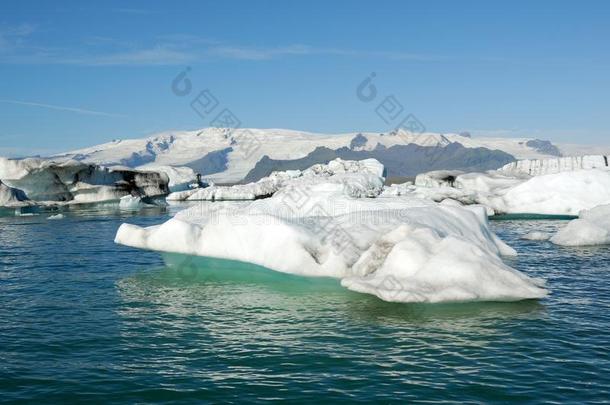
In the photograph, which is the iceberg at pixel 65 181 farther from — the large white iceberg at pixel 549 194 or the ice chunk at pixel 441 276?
the ice chunk at pixel 441 276

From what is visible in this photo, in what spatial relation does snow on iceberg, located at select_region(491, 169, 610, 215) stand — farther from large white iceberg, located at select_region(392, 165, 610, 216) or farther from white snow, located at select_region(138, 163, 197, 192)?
white snow, located at select_region(138, 163, 197, 192)

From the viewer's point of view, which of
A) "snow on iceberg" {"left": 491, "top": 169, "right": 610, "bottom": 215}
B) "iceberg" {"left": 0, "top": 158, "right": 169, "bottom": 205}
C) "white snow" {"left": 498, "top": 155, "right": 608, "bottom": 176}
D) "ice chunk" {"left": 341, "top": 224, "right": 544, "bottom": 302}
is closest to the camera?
"ice chunk" {"left": 341, "top": 224, "right": 544, "bottom": 302}

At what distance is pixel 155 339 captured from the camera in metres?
13.8

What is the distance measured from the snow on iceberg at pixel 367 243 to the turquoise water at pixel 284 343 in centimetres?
62

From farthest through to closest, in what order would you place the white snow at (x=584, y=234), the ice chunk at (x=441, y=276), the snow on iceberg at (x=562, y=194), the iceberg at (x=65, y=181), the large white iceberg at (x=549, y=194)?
the iceberg at (x=65, y=181) < the large white iceberg at (x=549, y=194) < the snow on iceberg at (x=562, y=194) < the white snow at (x=584, y=234) < the ice chunk at (x=441, y=276)

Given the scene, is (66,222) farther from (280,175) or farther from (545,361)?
(280,175)

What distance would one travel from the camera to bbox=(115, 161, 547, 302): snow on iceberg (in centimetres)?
1669

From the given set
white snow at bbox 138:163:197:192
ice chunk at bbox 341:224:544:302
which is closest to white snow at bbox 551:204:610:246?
ice chunk at bbox 341:224:544:302

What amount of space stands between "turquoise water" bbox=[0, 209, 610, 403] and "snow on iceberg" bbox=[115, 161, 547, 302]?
62 cm

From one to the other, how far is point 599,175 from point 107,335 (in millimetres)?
47958

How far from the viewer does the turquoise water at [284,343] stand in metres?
10.6

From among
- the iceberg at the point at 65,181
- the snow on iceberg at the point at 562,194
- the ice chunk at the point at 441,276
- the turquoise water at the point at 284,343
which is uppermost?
the iceberg at the point at 65,181

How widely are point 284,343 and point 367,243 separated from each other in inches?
304

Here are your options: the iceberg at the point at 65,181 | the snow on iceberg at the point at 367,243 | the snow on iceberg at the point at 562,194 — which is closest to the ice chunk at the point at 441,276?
the snow on iceberg at the point at 367,243
